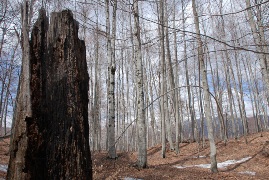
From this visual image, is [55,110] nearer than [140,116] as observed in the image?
Yes

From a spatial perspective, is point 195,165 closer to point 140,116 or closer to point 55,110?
point 140,116

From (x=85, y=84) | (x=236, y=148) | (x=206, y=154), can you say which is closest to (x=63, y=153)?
(x=85, y=84)

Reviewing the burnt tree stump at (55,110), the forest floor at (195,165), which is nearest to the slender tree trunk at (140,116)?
the forest floor at (195,165)

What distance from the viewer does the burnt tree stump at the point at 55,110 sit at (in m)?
1.93

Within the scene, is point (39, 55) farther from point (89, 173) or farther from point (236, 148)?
point (236, 148)

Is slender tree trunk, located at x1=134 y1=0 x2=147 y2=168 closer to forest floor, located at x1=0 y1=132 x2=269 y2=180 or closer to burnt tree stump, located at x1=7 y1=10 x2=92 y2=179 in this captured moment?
forest floor, located at x1=0 y1=132 x2=269 y2=180

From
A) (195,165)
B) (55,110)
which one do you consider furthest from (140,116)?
(55,110)

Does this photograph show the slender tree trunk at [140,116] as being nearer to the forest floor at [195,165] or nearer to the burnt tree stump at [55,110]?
the forest floor at [195,165]

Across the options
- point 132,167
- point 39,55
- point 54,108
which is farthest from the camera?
point 132,167

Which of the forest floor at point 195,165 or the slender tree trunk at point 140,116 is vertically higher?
the slender tree trunk at point 140,116

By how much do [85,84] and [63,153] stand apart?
0.75 meters

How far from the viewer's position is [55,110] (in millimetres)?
2051

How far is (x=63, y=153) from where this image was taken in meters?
1.97

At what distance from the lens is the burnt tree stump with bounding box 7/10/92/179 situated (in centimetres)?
193
